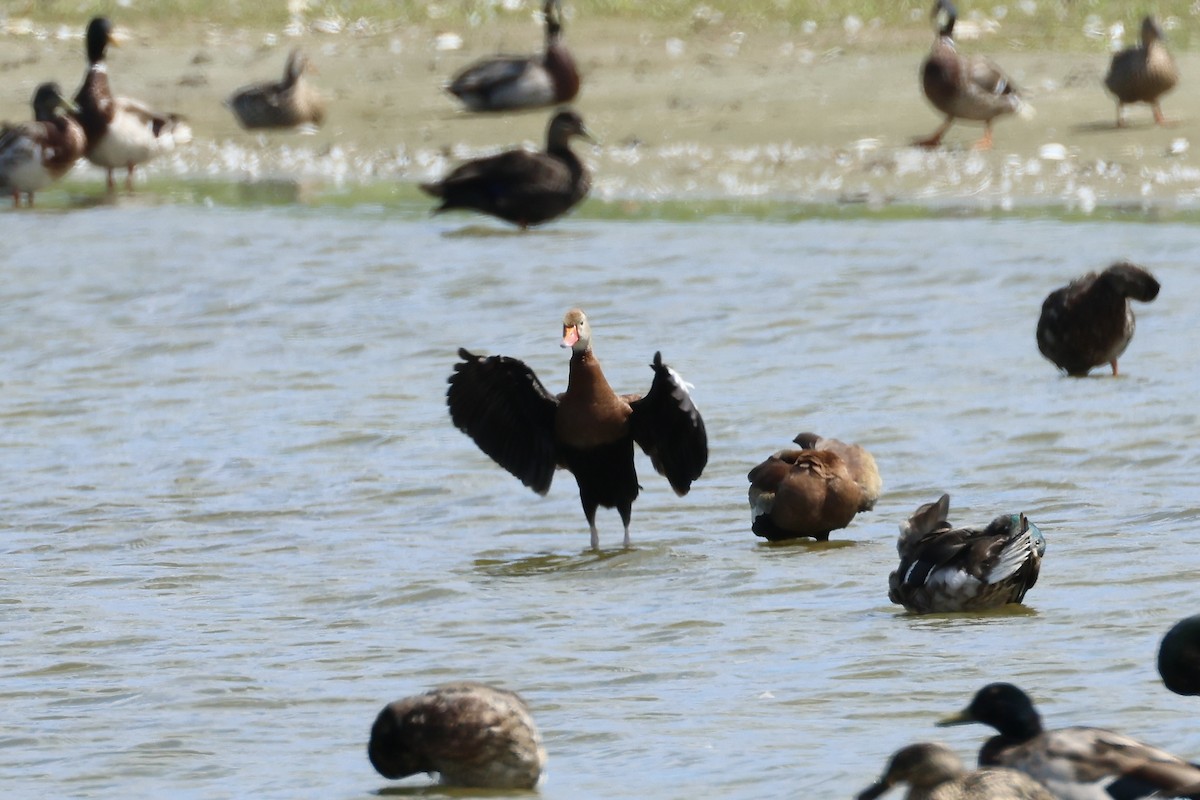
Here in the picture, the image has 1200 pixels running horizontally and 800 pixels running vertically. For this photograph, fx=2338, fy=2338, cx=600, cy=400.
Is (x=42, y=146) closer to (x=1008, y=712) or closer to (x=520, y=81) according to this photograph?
(x=520, y=81)

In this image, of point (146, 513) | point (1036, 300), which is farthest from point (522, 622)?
point (1036, 300)

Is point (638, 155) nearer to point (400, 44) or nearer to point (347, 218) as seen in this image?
point (347, 218)

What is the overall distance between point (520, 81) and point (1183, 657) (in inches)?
601

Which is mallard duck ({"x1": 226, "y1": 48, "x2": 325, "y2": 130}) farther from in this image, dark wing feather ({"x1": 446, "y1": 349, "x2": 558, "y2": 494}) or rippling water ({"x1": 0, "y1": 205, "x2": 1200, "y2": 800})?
dark wing feather ({"x1": 446, "y1": 349, "x2": 558, "y2": 494})

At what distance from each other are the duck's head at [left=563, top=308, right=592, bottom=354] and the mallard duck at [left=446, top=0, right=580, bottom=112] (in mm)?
11717

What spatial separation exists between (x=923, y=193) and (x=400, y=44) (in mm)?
7169

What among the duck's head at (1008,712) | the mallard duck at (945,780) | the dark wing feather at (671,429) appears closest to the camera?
the mallard duck at (945,780)

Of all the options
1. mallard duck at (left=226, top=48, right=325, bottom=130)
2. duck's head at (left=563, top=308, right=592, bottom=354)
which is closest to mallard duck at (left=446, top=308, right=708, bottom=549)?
duck's head at (left=563, top=308, right=592, bottom=354)

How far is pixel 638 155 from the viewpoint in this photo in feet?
63.2

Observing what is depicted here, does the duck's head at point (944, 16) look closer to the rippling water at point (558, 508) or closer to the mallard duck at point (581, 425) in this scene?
the rippling water at point (558, 508)

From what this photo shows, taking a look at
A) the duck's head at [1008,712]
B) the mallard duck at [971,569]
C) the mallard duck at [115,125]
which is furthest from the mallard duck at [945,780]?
the mallard duck at [115,125]

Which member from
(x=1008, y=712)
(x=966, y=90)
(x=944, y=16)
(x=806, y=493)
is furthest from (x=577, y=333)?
(x=944, y=16)

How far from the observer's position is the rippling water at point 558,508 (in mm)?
6258

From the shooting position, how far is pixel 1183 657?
5438mm
